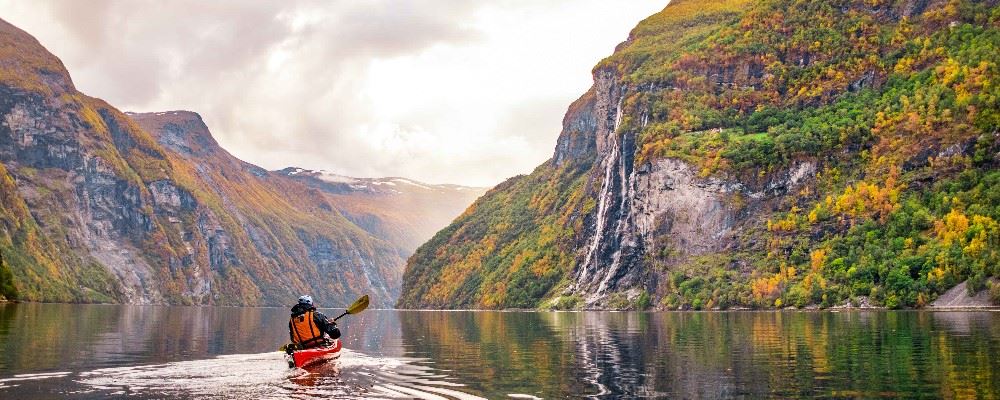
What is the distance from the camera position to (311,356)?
52.2 meters

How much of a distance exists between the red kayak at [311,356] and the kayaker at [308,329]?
576mm

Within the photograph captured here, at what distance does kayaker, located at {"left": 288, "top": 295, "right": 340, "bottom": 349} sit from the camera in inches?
2096

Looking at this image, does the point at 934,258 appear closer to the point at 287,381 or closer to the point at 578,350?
the point at 578,350

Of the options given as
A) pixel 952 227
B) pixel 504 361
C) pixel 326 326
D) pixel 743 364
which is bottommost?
pixel 504 361

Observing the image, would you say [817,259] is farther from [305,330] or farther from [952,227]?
[305,330]

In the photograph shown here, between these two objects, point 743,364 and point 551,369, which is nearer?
point 743,364

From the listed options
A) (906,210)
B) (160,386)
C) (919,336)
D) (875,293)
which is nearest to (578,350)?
(919,336)

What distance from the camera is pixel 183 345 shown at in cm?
7406

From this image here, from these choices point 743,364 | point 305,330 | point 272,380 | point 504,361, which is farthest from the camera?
point 504,361

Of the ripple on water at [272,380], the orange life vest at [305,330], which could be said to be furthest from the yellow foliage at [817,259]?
the orange life vest at [305,330]

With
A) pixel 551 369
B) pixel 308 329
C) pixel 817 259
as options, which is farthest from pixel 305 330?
pixel 817 259

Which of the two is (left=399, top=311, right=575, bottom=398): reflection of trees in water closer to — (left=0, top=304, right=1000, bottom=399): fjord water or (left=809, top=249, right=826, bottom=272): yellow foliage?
(left=0, top=304, right=1000, bottom=399): fjord water

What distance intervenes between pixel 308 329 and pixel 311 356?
70.1 inches

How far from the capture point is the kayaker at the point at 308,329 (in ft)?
175
